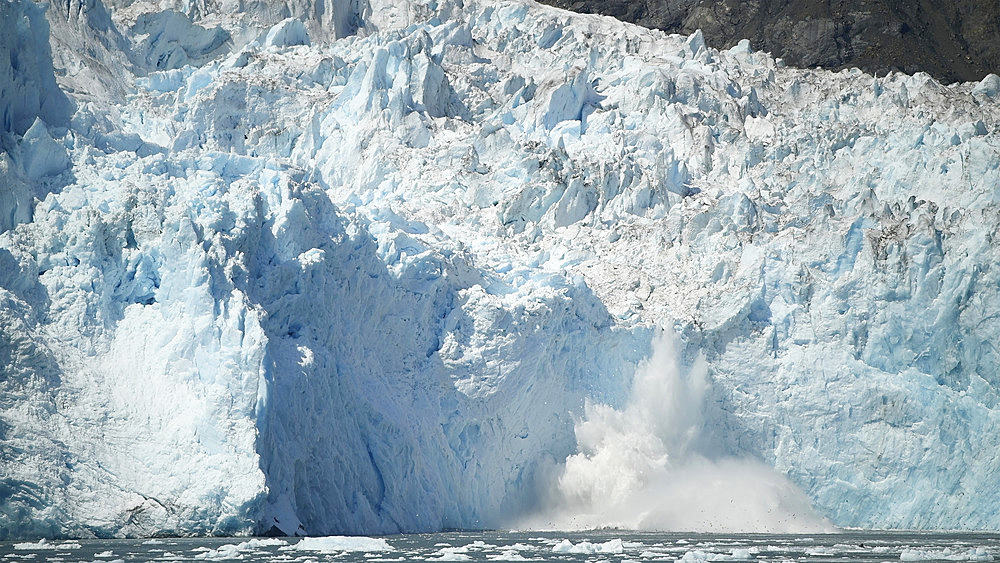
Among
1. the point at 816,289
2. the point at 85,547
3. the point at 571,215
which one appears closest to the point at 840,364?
the point at 816,289

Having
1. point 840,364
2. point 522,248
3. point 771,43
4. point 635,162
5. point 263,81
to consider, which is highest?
point 771,43

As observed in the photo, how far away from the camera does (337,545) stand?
22438mm

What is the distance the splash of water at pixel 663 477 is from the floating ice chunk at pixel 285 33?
17.7 metres

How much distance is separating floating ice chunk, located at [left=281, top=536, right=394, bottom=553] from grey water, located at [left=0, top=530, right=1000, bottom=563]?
0.02 metres

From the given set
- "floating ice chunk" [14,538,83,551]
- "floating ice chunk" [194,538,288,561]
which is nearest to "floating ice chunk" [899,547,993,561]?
"floating ice chunk" [194,538,288,561]

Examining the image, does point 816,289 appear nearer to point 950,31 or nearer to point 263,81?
point 263,81

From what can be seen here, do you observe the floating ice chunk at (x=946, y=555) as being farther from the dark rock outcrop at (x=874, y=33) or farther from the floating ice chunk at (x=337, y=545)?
the dark rock outcrop at (x=874, y=33)

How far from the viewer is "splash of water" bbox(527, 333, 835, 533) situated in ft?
102

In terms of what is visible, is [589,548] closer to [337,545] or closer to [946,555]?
[337,545]

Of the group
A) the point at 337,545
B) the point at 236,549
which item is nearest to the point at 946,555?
the point at 337,545

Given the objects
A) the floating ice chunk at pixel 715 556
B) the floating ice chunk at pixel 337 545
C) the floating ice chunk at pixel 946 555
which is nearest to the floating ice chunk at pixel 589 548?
the floating ice chunk at pixel 715 556

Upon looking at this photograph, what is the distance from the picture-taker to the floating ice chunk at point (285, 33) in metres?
43.3

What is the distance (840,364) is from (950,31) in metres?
39.2

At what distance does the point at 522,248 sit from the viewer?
35.7 metres
